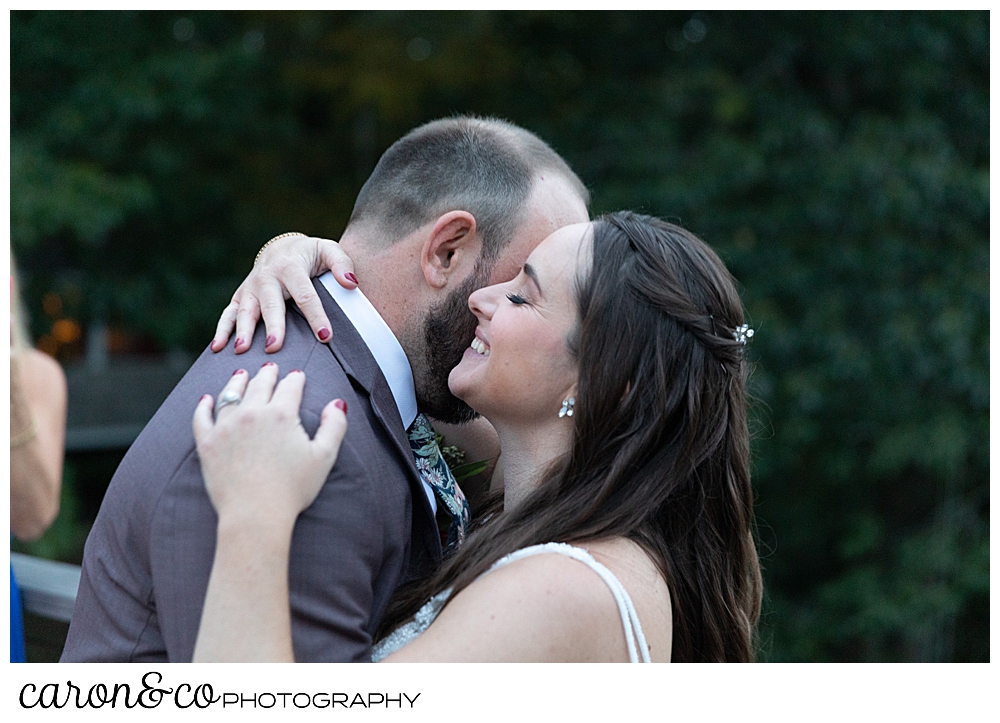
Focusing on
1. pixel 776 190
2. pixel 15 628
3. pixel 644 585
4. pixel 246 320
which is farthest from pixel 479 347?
pixel 776 190

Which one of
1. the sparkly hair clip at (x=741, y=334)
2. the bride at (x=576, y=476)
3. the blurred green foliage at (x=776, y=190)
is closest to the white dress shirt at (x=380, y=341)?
the bride at (x=576, y=476)

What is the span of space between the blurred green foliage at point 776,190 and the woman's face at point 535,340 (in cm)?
431

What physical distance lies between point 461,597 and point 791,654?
6.18 m

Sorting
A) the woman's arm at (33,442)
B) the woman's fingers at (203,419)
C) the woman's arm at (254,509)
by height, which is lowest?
the woman's arm at (33,442)

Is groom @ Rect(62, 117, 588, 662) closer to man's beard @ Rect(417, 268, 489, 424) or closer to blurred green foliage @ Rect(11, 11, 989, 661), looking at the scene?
man's beard @ Rect(417, 268, 489, 424)

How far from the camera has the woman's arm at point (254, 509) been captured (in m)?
1.57

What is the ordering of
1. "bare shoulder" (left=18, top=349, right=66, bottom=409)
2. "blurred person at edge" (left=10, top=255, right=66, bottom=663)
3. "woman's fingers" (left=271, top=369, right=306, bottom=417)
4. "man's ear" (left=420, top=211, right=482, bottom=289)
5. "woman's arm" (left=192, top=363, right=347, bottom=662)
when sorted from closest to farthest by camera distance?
1. "woman's arm" (left=192, top=363, right=347, bottom=662)
2. "woman's fingers" (left=271, top=369, right=306, bottom=417)
3. "man's ear" (left=420, top=211, right=482, bottom=289)
4. "blurred person at edge" (left=10, top=255, right=66, bottom=663)
5. "bare shoulder" (left=18, top=349, right=66, bottom=409)

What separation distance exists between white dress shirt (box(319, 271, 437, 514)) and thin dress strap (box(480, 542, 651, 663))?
0.27 metres

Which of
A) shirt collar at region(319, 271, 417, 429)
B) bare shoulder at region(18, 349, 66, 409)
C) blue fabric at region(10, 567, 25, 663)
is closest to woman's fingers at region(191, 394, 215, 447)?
shirt collar at region(319, 271, 417, 429)

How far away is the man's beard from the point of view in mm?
2248

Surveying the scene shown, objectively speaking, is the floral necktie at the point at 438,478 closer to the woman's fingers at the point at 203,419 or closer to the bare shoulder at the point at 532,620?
the bare shoulder at the point at 532,620

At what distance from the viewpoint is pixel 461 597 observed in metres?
1.75

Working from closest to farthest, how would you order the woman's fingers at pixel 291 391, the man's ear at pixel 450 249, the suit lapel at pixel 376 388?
the woman's fingers at pixel 291 391 < the suit lapel at pixel 376 388 < the man's ear at pixel 450 249

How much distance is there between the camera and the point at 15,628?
103 inches
